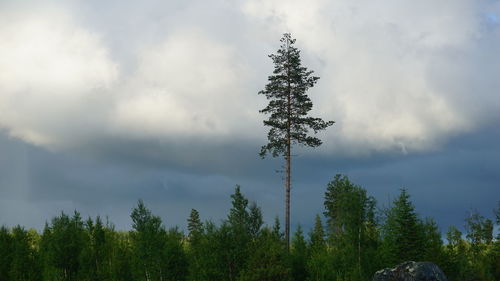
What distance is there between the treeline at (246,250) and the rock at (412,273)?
8.50 feet

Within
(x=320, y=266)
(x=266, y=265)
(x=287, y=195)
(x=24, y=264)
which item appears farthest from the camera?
(x=24, y=264)

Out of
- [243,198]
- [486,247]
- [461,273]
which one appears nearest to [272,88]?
[243,198]

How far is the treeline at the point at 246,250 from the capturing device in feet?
103

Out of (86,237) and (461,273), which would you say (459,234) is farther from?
(86,237)

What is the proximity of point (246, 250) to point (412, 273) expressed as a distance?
10.2 metres

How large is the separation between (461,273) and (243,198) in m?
17.8

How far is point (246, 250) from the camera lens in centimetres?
3247

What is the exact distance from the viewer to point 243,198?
38.7 metres

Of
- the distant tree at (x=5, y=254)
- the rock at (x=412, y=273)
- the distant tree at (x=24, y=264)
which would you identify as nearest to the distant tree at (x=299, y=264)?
the rock at (x=412, y=273)

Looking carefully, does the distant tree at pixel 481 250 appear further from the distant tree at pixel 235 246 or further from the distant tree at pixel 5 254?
the distant tree at pixel 5 254

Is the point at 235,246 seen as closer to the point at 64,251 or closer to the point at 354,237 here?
the point at 354,237

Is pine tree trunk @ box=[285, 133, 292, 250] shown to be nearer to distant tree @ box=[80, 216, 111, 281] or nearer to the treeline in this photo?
the treeline

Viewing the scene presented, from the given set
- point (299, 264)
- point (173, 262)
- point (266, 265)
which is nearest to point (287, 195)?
point (299, 264)

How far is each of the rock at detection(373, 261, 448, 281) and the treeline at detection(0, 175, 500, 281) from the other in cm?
259
